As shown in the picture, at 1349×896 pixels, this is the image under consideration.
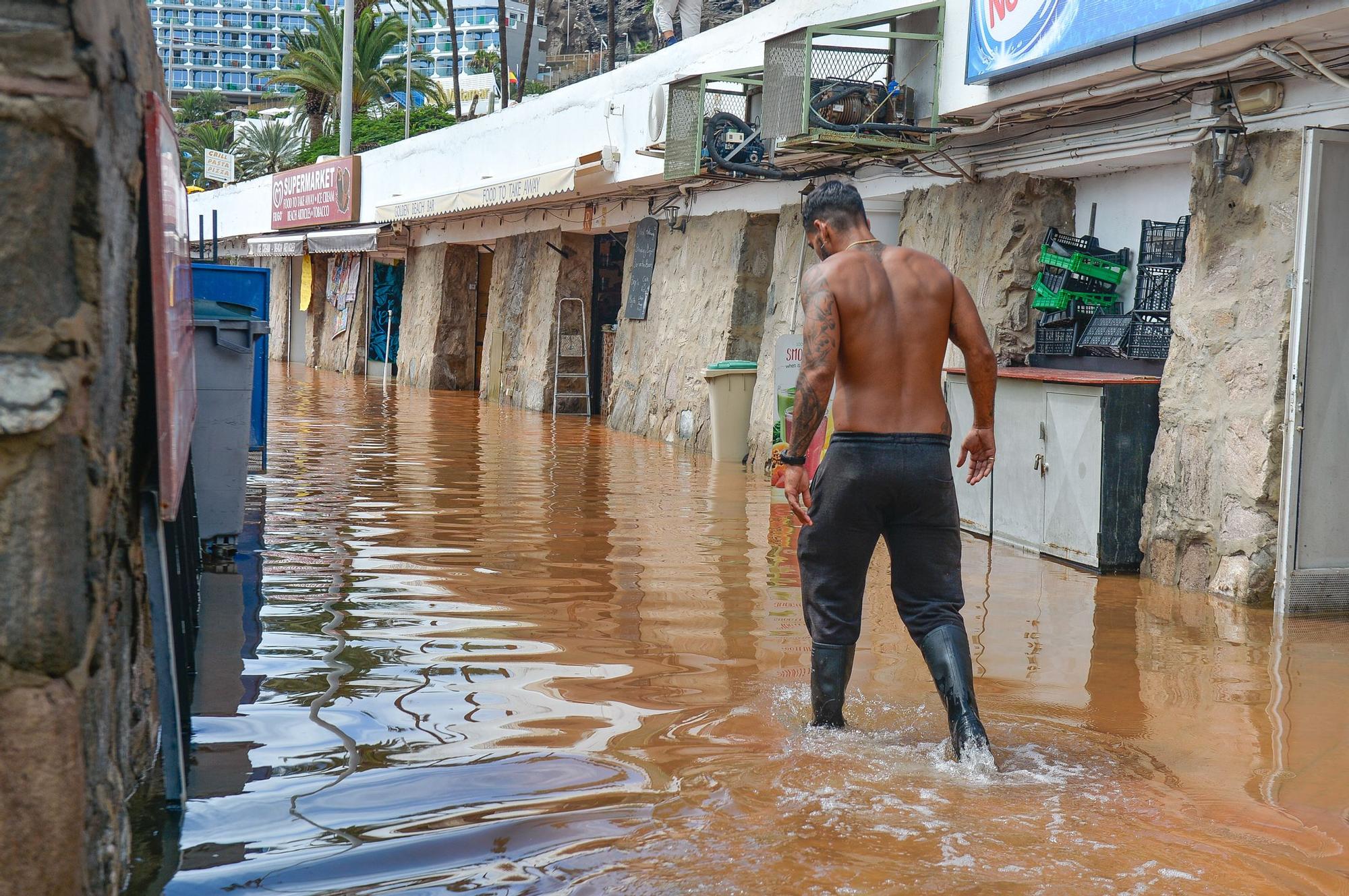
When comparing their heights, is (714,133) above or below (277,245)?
below

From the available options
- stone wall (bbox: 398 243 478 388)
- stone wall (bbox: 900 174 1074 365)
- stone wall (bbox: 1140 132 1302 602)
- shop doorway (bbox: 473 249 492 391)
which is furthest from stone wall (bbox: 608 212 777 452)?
shop doorway (bbox: 473 249 492 391)

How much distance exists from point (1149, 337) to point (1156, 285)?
0.37 meters

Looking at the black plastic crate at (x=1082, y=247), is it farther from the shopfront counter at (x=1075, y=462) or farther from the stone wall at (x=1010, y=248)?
the shopfront counter at (x=1075, y=462)

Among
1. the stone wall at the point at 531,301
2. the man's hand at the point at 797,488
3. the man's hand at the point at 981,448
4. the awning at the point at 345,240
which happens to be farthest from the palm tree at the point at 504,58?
the man's hand at the point at 797,488

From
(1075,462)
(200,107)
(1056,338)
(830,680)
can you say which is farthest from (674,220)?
(200,107)

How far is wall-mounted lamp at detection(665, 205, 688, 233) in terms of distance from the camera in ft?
52.3

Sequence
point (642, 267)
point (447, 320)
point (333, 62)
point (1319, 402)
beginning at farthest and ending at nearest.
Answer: point (333, 62), point (447, 320), point (642, 267), point (1319, 402)

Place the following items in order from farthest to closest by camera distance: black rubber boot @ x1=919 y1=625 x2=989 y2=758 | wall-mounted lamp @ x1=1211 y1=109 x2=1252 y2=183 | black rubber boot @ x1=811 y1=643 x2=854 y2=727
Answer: wall-mounted lamp @ x1=1211 y1=109 x2=1252 y2=183 < black rubber boot @ x1=811 y1=643 x2=854 y2=727 < black rubber boot @ x1=919 y1=625 x2=989 y2=758

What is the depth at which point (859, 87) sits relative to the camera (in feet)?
33.2

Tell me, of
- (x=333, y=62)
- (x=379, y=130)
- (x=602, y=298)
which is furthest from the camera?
(x=379, y=130)

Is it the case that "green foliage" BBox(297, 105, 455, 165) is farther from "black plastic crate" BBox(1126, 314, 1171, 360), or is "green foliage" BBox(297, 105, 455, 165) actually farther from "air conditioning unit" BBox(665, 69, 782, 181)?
"black plastic crate" BBox(1126, 314, 1171, 360)

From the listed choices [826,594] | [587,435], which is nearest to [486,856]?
[826,594]

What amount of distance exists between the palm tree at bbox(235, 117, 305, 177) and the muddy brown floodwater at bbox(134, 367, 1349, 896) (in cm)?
5531

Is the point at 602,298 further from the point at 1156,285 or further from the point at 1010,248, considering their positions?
the point at 1156,285
